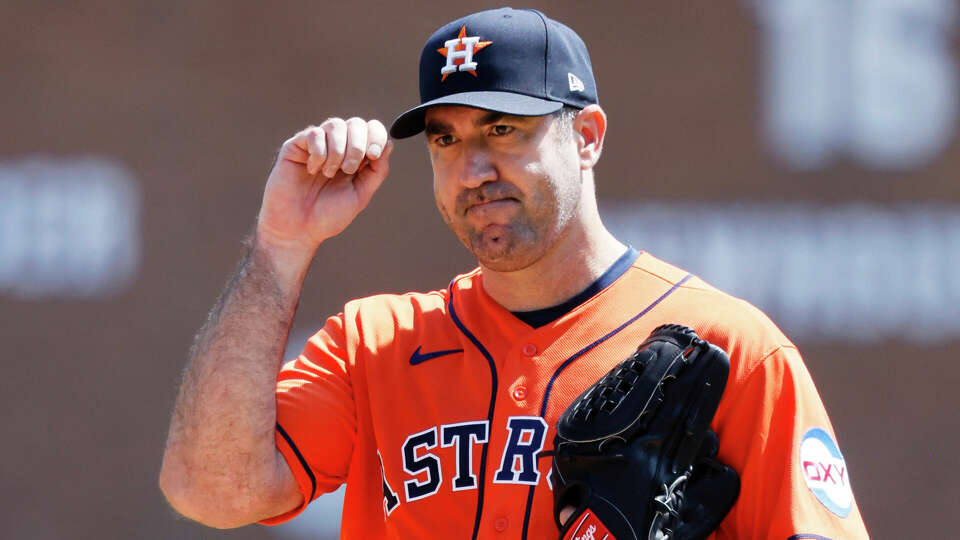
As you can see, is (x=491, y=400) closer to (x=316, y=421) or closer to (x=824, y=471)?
(x=316, y=421)

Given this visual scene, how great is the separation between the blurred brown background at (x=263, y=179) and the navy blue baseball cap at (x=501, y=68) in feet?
5.91

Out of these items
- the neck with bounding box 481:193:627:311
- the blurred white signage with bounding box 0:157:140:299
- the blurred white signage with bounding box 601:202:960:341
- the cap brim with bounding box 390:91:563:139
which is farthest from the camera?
the blurred white signage with bounding box 0:157:140:299

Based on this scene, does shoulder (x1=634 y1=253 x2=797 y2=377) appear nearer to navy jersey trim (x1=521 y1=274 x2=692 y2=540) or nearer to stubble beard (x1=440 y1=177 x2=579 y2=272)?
navy jersey trim (x1=521 y1=274 x2=692 y2=540)

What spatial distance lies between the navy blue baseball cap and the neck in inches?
9.2

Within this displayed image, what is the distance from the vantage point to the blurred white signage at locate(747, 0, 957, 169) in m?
3.76

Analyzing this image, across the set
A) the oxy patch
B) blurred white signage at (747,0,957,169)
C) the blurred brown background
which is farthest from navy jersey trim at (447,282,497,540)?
blurred white signage at (747,0,957,169)

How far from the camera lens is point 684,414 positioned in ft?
5.65

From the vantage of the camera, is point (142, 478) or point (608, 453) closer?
point (608, 453)

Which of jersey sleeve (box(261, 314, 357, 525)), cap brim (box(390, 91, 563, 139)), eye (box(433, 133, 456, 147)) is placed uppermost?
cap brim (box(390, 91, 563, 139))

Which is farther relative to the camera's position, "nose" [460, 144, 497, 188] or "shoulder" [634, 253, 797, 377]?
"nose" [460, 144, 497, 188]

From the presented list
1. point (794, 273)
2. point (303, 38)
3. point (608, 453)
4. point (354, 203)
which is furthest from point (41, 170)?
point (608, 453)

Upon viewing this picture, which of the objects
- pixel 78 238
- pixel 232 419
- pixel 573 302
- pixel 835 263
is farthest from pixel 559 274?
pixel 78 238

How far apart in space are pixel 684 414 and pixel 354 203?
708 millimetres

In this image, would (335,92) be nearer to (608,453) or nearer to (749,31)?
(749,31)
